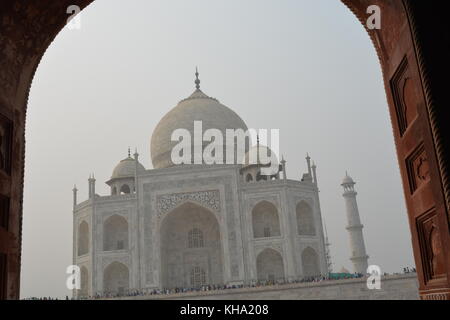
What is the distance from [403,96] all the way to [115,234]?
20.8 meters

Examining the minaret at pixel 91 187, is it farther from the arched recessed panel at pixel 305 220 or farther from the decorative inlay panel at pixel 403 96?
the decorative inlay panel at pixel 403 96

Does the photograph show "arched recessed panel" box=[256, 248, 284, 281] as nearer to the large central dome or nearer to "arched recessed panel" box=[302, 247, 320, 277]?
"arched recessed panel" box=[302, 247, 320, 277]

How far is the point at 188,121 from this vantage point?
87.1 feet

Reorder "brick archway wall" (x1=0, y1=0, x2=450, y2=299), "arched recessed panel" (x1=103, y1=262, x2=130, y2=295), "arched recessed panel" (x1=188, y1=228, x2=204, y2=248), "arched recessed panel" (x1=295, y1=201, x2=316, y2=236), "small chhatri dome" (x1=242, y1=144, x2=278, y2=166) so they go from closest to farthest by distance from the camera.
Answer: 1. "brick archway wall" (x1=0, y1=0, x2=450, y2=299)
2. "arched recessed panel" (x1=103, y1=262, x2=130, y2=295)
3. "arched recessed panel" (x1=295, y1=201, x2=316, y2=236)
4. "arched recessed panel" (x1=188, y1=228, x2=204, y2=248)
5. "small chhatri dome" (x1=242, y1=144, x2=278, y2=166)

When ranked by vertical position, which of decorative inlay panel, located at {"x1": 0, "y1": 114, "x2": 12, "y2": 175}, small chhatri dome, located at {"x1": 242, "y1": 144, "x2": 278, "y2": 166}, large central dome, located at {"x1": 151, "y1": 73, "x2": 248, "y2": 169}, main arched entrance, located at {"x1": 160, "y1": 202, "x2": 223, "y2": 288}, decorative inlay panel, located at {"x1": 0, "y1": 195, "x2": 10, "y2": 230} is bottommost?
decorative inlay panel, located at {"x1": 0, "y1": 195, "x2": 10, "y2": 230}

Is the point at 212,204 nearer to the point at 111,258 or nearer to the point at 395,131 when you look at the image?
the point at 111,258

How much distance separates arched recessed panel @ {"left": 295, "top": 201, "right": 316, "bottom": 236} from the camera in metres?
23.1

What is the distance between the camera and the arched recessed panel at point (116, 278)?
22.4m

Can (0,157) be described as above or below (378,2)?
below

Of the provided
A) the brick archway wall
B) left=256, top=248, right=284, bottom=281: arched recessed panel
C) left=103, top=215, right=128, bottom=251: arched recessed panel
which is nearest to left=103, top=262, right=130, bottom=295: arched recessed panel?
left=103, top=215, right=128, bottom=251: arched recessed panel

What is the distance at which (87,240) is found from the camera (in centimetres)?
2397

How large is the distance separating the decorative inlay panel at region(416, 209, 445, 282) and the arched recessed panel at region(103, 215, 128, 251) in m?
20.4
